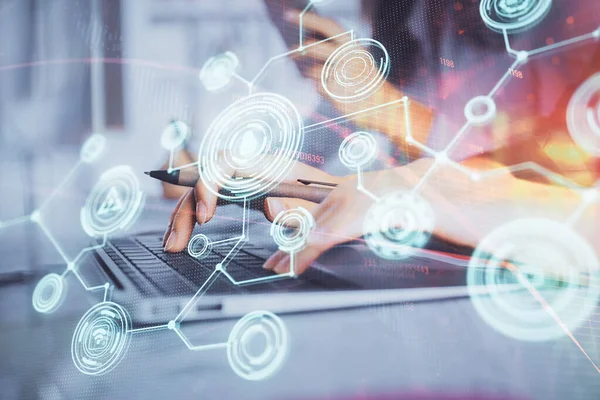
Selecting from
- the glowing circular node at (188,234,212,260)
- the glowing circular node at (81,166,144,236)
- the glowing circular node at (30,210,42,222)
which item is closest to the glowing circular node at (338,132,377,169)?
the glowing circular node at (188,234,212,260)

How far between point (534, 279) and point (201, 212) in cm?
70

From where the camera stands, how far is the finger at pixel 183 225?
1.16 metres

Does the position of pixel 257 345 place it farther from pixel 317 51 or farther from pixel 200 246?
pixel 317 51

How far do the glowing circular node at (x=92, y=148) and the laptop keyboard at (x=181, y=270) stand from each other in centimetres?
28

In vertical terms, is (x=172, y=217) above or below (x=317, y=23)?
below

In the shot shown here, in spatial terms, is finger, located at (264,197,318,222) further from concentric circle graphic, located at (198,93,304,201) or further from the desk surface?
the desk surface

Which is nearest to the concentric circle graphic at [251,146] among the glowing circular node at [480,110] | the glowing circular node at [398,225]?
the glowing circular node at [398,225]

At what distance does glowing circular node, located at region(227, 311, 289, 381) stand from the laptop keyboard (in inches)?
2.5

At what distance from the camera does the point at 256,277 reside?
3.43 ft

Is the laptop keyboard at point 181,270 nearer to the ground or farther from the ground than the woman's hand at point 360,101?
nearer to the ground

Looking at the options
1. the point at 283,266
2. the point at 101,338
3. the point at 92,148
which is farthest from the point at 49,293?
the point at 283,266

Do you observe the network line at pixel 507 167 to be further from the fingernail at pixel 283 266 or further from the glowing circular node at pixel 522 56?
the fingernail at pixel 283 266

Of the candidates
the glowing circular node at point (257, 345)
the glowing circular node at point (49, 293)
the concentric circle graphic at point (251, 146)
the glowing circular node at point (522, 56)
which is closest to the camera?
the glowing circular node at point (522, 56)

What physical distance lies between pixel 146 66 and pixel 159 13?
0.49 feet
